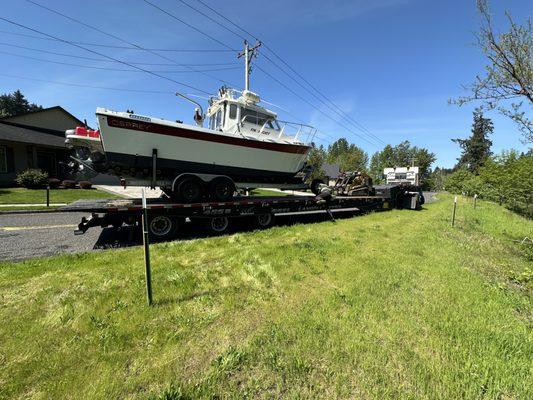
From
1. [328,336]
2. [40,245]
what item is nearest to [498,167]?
[328,336]

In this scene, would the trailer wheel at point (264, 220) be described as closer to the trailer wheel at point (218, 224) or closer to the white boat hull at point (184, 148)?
the trailer wheel at point (218, 224)

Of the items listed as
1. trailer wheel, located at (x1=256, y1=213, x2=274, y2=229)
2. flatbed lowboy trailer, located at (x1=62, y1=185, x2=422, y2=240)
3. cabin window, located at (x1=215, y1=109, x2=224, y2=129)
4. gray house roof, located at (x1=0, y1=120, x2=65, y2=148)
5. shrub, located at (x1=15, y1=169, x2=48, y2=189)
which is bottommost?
trailer wheel, located at (x1=256, y1=213, x2=274, y2=229)

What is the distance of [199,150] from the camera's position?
7.83 m

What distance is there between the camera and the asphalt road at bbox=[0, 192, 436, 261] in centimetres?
593

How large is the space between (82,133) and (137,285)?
497 cm

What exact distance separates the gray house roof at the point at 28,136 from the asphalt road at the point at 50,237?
12365mm

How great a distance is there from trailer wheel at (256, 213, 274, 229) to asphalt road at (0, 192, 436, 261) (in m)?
1.79

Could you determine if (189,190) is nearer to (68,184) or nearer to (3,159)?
(68,184)

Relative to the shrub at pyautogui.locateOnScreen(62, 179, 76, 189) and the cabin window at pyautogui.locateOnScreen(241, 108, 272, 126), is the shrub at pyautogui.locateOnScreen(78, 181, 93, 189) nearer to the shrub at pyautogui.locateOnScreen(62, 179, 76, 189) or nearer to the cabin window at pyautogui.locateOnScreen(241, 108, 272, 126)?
the shrub at pyautogui.locateOnScreen(62, 179, 76, 189)

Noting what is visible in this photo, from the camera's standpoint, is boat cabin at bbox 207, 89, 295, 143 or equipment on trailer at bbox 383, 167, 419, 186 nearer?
boat cabin at bbox 207, 89, 295, 143

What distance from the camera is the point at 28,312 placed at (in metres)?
3.33

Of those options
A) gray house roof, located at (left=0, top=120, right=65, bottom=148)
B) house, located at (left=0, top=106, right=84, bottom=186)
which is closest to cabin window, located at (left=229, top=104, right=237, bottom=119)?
house, located at (left=0, top=106, right=84, bottom=186)

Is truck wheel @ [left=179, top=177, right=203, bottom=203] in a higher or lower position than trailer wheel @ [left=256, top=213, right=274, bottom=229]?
higher

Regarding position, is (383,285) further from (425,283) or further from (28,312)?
(28,312)
